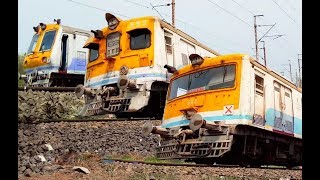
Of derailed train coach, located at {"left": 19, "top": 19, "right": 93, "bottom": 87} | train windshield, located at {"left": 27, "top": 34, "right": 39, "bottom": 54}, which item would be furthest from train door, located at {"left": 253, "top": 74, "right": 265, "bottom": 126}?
train windshield, located at {"left": 27, "top": 34, "right": 39, "bottom": 54}

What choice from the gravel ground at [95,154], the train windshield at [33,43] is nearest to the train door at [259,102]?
the gravel ground at [95,154]

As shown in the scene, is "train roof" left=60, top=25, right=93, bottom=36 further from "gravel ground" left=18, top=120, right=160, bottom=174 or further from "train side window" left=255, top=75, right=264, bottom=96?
"train side window" left=255, top=75, right=264, bottom=96

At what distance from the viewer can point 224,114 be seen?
304 inches

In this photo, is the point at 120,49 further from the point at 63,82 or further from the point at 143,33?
the point at 63,82

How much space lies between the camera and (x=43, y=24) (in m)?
17.5

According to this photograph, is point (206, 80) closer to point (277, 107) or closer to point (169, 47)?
point (277, 107)

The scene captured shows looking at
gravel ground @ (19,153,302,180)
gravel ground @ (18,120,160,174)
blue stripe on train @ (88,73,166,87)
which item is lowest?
gravel ground @ (19,153,302,180)

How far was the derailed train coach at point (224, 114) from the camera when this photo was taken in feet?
25.0

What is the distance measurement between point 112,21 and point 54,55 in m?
5.84

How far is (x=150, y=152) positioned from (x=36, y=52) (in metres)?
8.82

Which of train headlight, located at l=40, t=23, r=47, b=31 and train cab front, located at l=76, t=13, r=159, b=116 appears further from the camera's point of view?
train headlight, located at l=40, t=23, r=47, b=31

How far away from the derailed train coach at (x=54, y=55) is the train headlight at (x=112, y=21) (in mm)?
5617

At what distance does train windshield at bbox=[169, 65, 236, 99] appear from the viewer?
318 inches

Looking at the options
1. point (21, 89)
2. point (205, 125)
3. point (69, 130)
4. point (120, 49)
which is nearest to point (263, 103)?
point (205, 125)
